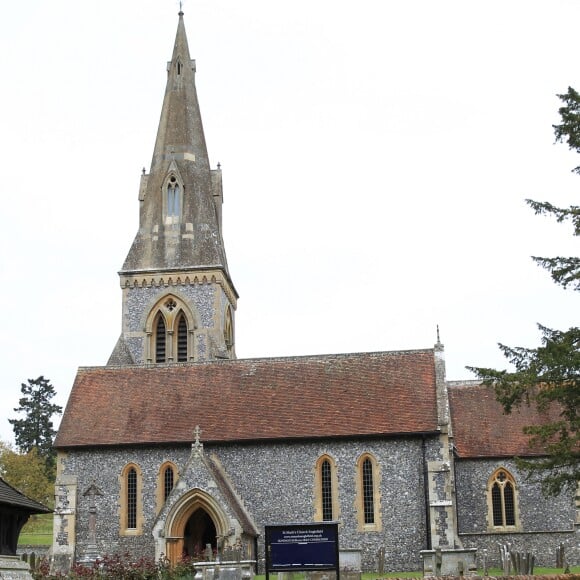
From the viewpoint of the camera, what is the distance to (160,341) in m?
48.4

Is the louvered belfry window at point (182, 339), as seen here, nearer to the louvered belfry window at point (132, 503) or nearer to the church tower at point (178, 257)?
the church tower at point (178, 257)

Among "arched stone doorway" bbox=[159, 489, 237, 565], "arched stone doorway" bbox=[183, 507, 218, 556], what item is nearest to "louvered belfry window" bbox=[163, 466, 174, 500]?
"arched stone doorway" bbox=[183, 507, 218, 556]

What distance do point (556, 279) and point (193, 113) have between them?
31.2 m

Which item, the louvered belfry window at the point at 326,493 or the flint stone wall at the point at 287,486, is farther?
the louvered belfry window at the point at 326,493

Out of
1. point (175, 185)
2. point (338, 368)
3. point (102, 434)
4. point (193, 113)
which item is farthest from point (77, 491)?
point (193, 113)

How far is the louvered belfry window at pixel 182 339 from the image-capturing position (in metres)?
48.2

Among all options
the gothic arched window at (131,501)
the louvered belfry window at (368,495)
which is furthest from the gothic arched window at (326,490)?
the gothic arched window at (131,501)

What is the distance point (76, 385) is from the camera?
132ft

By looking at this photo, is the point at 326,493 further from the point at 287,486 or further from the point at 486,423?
the point at 486,423

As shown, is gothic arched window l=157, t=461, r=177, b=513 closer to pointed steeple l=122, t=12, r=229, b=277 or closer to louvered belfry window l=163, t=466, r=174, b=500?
louvered belfry window l=163, t=466, r=174, b=500

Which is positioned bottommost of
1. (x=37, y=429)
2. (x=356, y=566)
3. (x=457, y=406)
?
(x=356, y=566)

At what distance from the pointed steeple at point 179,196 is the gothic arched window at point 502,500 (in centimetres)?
1754

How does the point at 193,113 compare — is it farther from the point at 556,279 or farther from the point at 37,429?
the point at 37,429

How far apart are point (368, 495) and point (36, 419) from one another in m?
55.3
